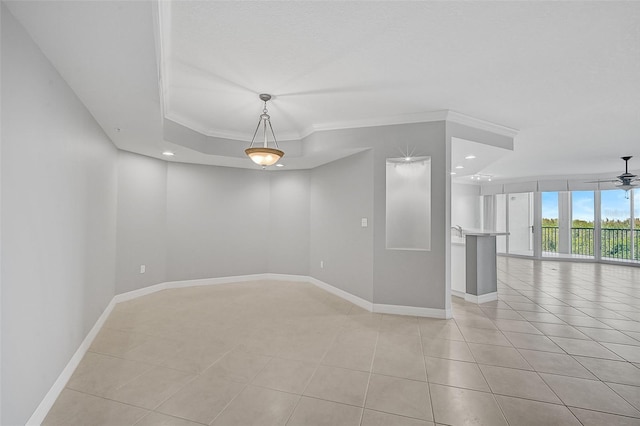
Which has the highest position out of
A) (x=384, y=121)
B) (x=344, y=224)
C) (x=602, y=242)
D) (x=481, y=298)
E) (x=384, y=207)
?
(x=384, y=121)

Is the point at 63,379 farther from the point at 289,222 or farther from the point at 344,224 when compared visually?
the point at 289,222

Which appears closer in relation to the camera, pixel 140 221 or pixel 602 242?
pixel 140 221

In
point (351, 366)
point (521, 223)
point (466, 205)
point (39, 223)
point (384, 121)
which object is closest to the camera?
point (39, 223)

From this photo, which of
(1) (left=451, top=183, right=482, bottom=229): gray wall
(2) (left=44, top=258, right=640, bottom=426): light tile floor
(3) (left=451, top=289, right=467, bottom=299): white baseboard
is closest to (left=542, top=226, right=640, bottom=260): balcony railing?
(1) (left=451, top=183, right=482, bottom=229): gray wall

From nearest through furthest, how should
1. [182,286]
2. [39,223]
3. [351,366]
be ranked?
[39,223] → [351,366] → [182,286]

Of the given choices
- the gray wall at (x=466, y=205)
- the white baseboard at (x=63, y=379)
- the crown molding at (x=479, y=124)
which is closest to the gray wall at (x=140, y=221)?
the white baseboard at (x=63, y=379)

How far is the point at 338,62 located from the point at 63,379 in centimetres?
335

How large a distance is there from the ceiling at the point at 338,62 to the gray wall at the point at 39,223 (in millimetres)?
233

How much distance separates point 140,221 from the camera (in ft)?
15.0

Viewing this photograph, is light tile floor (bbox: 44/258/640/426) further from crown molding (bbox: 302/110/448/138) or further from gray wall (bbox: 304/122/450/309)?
crown molding (bbox: 302/110/448/138)

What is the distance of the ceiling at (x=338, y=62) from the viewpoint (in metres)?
1.84

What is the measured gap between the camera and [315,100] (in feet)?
11.1

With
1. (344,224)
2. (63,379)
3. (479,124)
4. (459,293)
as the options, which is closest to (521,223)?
(459,293)

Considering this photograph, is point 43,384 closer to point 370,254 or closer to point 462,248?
point 370,254
